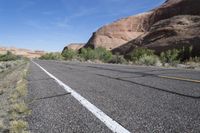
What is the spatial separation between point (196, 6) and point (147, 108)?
6179 cm

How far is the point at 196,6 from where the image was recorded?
6062 centimetres

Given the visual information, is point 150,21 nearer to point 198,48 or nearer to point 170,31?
point 170,31

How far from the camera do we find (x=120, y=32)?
315 feet

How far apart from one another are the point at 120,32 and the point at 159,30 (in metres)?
38.1

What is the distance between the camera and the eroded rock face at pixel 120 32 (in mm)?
92438

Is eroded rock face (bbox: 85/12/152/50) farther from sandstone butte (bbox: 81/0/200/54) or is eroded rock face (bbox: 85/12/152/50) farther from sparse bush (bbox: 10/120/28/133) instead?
sparse bush (bbox: 10/120/28/133)

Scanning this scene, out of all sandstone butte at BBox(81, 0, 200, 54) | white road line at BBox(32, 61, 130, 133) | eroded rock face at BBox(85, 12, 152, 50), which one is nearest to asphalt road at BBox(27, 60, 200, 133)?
white road line at BBox(32, 61, 130, 133)

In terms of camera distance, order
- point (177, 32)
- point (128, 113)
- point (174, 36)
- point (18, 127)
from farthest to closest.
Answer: point (177, 32) → point (174, 36) → point (128, 113) → point (18, 127)

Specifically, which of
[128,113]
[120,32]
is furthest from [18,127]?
[120,32]

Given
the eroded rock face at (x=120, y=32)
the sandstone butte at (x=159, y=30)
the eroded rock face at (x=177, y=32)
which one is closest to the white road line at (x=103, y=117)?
the sandstone butte at (x=159, y=30)

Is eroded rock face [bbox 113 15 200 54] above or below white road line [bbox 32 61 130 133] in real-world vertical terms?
above

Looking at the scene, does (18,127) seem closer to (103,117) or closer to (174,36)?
(103,117)

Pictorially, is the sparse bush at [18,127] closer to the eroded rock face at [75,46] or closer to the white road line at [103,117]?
the white road line at [103,117]

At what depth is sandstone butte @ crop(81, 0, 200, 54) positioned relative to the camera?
160 feet
